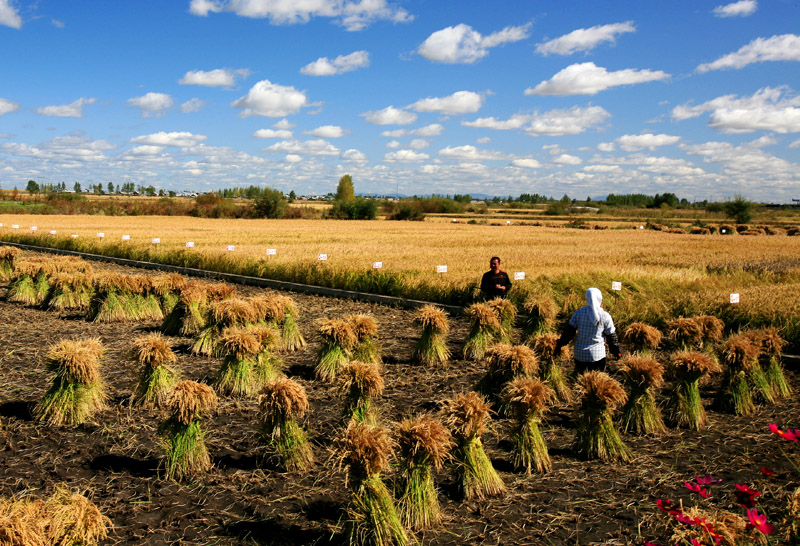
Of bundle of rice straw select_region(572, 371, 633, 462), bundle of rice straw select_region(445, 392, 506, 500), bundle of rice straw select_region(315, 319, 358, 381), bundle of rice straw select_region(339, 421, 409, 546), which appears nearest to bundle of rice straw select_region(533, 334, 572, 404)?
bundle of rice straw select_region(572, 371, 633, 462)

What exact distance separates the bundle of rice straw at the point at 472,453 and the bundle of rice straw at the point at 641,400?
2.08 metres

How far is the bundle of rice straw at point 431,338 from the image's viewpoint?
8.97 meters

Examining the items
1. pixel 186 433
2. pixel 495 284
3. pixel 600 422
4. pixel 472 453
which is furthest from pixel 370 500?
pixel 495 284

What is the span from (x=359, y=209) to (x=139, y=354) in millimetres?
66054

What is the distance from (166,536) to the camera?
4.36m

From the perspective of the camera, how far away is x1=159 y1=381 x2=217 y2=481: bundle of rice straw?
5199 mm

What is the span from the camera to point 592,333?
701cm

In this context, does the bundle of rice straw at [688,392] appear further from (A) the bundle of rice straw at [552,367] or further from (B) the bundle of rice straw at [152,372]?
(B) the bundle of rice straw at [152,372]

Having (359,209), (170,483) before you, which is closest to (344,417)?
(170,483)

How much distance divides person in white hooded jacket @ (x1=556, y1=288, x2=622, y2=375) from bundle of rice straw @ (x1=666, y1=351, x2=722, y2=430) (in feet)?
2.28

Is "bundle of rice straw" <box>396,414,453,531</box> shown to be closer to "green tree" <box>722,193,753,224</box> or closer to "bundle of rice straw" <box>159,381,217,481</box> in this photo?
"bundle of rice straw" <box>159,381,217,481</box>

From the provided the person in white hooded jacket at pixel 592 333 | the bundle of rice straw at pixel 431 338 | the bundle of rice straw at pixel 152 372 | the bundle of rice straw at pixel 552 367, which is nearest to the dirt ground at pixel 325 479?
the bundle of rice straw at pixel 152 372

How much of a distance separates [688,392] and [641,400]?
690mm

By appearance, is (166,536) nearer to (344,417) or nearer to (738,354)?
(344,417)
